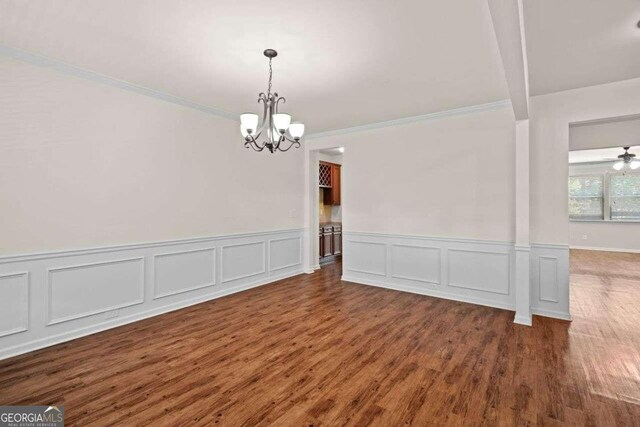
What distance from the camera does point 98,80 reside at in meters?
3.27

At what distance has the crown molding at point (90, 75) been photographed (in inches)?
109

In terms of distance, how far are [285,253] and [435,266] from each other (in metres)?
2.68

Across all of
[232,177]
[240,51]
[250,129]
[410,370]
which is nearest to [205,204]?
[232,177]

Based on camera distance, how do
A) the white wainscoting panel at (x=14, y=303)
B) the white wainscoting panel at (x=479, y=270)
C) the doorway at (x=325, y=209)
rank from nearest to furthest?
1. the white wainscoting panel at (x=14, y=303)
2. the white wainscoting panel at (x=479, y=270)
3. the doorway at (x=325, y=209)

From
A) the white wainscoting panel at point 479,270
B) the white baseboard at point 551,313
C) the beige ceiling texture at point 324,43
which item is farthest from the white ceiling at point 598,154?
the beige ceiling texture at point 324,43

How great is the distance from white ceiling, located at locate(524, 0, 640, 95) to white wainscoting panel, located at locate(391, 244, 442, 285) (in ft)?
8.43

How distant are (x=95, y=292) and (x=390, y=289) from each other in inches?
159

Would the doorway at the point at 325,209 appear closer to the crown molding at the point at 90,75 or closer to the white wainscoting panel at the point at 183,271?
the white wainscoting panel at the point at 183,271

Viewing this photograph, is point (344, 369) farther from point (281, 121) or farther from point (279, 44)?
point (279, 44)

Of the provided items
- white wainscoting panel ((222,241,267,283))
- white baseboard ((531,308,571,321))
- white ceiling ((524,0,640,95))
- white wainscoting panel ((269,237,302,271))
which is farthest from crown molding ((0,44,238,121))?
white baseboard ((531,308,571,321))

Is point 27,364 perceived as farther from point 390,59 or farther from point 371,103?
point 371,103

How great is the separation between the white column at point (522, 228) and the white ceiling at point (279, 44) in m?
0.65

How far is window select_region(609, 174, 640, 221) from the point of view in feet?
28.5

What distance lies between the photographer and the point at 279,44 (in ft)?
8.67
